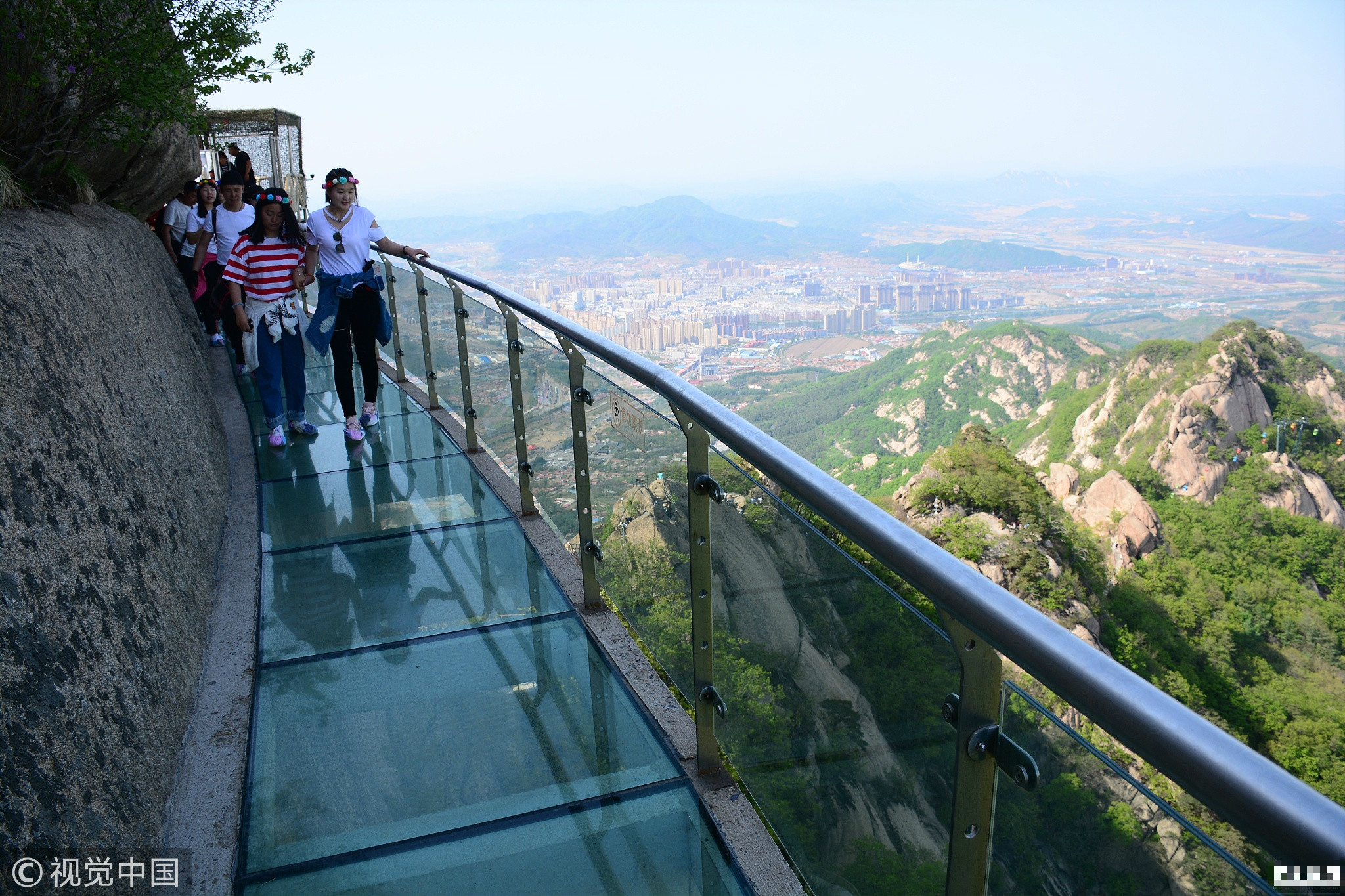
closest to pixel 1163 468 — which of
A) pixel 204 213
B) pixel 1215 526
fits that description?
pixel 1215 526

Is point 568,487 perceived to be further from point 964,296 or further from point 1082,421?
point 964,296

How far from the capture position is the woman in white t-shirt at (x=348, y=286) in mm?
5492

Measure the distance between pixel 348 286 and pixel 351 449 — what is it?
0.98 metres

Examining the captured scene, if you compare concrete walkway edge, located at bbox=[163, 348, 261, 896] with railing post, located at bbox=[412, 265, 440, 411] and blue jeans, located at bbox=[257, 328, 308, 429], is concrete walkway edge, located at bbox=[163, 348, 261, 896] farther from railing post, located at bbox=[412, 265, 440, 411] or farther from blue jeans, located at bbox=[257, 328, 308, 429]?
railing post, located at bbox=[412, 265, 440, 411]

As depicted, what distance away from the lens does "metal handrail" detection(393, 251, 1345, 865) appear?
2.38 ft

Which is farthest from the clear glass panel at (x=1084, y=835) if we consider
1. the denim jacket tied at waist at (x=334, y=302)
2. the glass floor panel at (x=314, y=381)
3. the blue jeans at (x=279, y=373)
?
the glass floor panel at (x=314, y=381)

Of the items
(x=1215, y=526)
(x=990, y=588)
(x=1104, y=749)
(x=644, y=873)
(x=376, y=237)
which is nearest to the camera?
(x=1104, y=749)

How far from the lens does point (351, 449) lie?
19.0 ft

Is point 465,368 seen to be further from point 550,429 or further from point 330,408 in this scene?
point 330,408

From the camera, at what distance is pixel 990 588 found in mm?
1150

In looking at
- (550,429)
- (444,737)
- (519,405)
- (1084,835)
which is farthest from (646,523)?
(1084,835)

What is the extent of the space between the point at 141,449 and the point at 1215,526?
8169 cm

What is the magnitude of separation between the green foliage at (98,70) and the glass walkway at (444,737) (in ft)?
6.93

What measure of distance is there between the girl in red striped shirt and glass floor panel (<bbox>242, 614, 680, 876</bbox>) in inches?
118
